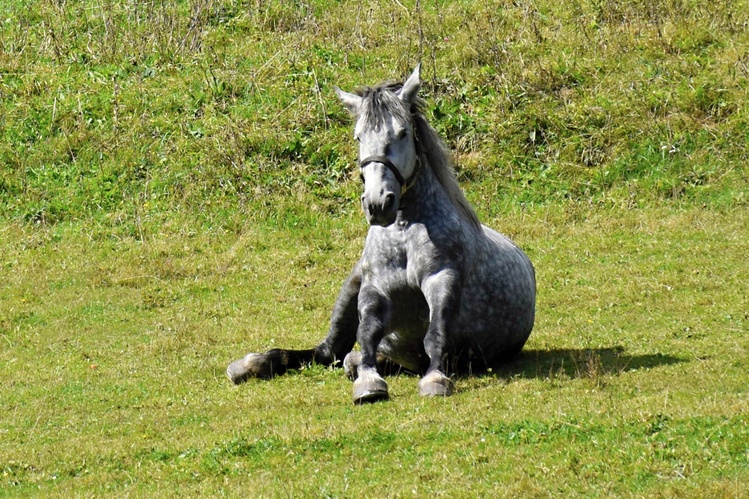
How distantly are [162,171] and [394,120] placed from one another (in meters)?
9.96

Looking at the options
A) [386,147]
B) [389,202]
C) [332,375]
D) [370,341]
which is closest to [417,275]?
[370,341]

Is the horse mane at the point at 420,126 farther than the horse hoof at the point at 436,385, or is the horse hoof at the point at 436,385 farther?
the horse mane at the point at 420,126

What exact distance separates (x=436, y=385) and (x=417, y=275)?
3.30 feet

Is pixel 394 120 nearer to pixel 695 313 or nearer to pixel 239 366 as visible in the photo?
pixel 239 366

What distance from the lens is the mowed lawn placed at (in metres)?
6.61

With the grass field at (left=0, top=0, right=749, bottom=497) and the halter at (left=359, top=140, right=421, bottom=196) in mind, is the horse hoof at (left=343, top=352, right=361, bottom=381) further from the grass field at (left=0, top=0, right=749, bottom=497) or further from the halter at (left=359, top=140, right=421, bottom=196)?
the halter at (left=359, top=140, right=421, bottom=196)

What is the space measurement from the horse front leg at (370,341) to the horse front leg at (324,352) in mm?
729

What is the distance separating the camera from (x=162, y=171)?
720 inches

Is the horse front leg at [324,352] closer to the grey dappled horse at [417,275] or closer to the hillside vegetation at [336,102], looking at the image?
the grey dappled horse at [417,275]

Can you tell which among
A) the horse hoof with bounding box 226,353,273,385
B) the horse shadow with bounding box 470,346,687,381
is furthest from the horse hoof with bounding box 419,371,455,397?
the horse hoof with bounding box 226,353,273,385

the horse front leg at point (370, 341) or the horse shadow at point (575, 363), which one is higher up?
the horse front leg at point (370, 341)

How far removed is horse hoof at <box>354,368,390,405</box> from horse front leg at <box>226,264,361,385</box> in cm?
140

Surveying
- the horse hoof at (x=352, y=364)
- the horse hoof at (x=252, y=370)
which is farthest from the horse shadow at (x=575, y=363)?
the horse hoof at (x=252, y=370)

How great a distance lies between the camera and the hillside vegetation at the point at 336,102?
1705 centimetres
